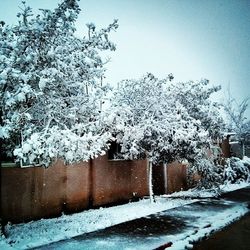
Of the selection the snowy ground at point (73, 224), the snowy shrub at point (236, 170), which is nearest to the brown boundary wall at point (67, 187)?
the snowy ground at point (73, 224)

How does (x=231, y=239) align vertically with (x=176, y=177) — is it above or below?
below

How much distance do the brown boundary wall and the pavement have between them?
8.68 ft

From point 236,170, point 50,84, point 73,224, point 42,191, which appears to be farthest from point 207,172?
point 50,84

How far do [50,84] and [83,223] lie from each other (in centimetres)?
436

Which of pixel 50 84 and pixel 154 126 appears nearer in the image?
pixel 50 84

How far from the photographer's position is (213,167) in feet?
50.2

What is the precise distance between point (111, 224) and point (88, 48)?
5.10 m

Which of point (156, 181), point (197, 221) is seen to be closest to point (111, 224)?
point (197, 221)

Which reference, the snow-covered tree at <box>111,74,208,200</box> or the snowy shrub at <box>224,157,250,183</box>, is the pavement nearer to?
the snow-covered tree at <box>111,74,208,200</box>

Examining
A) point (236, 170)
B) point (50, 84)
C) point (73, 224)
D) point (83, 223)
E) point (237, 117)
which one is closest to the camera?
point (50, 84)

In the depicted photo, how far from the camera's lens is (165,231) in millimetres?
8398

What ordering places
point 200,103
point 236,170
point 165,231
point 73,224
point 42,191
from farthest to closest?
1. point 236,170
2. point 200,103
3. point 42,191
4. point 73,224
5. point 165,231

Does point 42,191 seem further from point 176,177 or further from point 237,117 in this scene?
point 237,117

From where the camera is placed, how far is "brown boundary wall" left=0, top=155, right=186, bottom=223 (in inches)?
375
